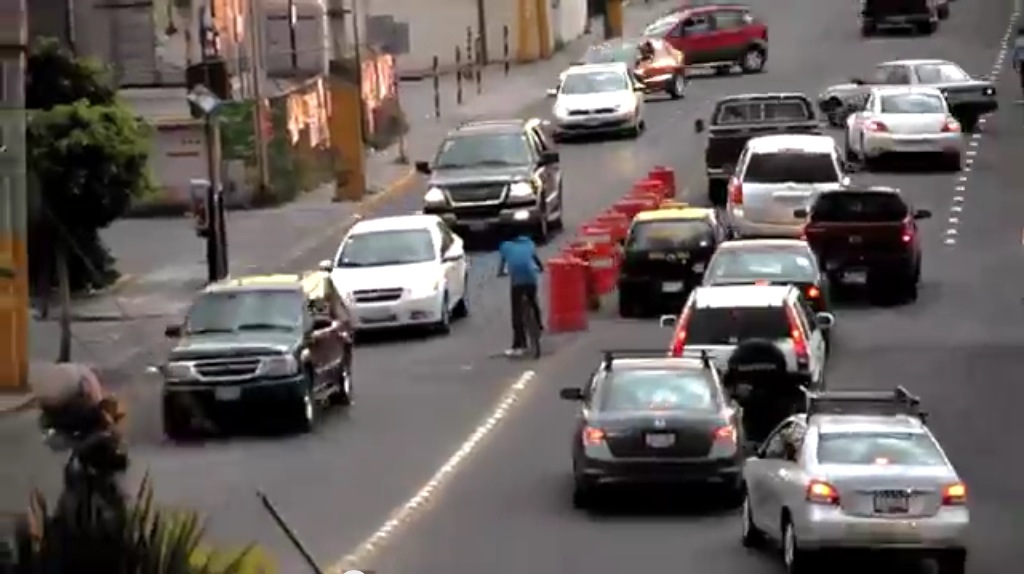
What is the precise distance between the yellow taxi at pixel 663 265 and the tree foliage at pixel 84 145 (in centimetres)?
698

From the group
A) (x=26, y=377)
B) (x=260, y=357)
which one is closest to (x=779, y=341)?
(x=260, y=357)

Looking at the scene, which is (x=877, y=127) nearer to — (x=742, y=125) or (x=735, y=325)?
(x=742, y=125)

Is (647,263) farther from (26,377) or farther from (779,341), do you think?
(26,377)

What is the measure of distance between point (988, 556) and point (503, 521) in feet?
13.4

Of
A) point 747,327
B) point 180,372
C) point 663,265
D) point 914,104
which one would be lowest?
point 663,265

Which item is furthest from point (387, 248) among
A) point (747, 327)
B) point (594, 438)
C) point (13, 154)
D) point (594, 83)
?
point (13, 154)

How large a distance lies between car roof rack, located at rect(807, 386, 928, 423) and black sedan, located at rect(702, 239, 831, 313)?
9505 millimetres

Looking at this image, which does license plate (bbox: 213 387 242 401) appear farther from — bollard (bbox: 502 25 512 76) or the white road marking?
bollard (bbox: 502 25 512 76)

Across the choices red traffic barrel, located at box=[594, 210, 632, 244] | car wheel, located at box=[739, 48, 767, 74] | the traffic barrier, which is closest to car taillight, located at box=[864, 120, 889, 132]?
red traffic barrel, located at box=[594, 210, 632, 244]

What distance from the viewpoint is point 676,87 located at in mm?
62281

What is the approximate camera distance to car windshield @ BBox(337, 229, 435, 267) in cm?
3447

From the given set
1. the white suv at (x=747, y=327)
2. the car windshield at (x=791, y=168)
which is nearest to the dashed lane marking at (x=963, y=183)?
the car windshield at (x=791, y=168)

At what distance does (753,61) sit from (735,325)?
4182cm

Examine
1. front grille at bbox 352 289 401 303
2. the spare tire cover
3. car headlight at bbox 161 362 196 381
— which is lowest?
front grille at bbox 352 289 401 303
